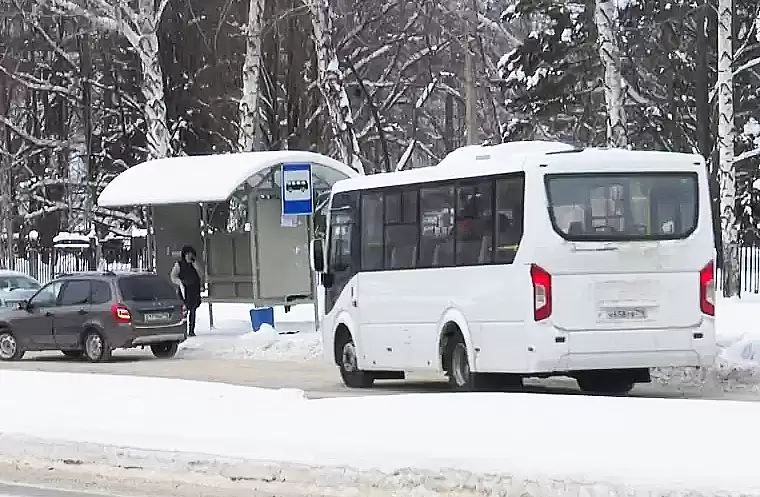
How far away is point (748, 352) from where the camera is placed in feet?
69.1

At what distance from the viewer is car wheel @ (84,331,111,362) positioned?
26.6 meters

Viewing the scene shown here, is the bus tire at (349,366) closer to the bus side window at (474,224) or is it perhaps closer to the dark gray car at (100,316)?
the bus side window at (474,224)

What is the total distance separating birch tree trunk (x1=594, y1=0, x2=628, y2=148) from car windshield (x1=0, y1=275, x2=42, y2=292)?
1342cm

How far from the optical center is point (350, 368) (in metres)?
20.7

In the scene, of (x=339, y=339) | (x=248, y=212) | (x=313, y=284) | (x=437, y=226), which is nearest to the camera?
(x=437, y=226)

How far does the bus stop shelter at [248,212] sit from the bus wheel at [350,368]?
25.5 feet

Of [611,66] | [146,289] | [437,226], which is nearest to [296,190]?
[146,289]

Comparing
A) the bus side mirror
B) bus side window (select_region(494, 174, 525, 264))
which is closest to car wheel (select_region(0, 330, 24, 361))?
the bus side mirror

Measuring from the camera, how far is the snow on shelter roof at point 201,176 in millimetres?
29031

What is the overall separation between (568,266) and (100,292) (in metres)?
12.7

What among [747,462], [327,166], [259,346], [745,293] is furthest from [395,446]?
[745,293]

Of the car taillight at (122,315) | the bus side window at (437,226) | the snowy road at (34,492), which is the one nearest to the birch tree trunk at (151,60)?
the car taillight at (122,315)

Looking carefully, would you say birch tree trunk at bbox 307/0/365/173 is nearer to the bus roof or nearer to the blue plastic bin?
the blue plastic bin

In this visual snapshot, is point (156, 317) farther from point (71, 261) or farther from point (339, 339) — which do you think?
point (71, 261)
